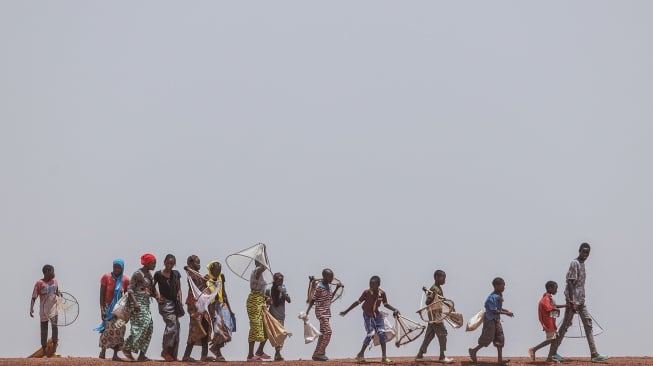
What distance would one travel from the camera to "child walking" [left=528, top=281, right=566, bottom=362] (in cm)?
3198

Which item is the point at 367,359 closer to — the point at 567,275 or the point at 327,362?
the point at 327,362

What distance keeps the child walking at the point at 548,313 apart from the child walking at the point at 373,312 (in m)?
2.99

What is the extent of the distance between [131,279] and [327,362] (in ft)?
13.7

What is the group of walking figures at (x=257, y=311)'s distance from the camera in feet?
102

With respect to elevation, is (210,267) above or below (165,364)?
above

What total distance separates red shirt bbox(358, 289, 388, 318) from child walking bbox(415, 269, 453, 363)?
36.6 inches

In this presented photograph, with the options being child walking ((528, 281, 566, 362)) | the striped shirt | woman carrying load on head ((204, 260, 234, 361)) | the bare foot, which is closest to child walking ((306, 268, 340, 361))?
the striped shirt

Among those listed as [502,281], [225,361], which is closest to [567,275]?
[502,281]

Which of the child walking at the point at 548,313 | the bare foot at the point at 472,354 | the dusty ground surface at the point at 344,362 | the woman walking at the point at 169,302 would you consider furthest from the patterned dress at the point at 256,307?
the child walking at the point at 548,313

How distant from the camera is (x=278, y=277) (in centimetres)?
3209

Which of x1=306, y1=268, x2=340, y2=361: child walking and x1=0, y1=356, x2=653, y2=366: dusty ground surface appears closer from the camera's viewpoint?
x1=0, y1=356, x2=653, y2=366: dusty ground surface

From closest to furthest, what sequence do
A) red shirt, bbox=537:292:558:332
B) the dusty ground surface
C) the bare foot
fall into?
1. the dusty ground surface
2. the bare foot
3. red shirt, bbox=537:292:558:332

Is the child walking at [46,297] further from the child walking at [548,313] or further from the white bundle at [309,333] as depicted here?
the child walking at [548,313]

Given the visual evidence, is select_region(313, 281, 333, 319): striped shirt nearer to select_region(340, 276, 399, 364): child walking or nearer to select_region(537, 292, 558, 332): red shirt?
select_region(340, 276, 399, 364): child walking
